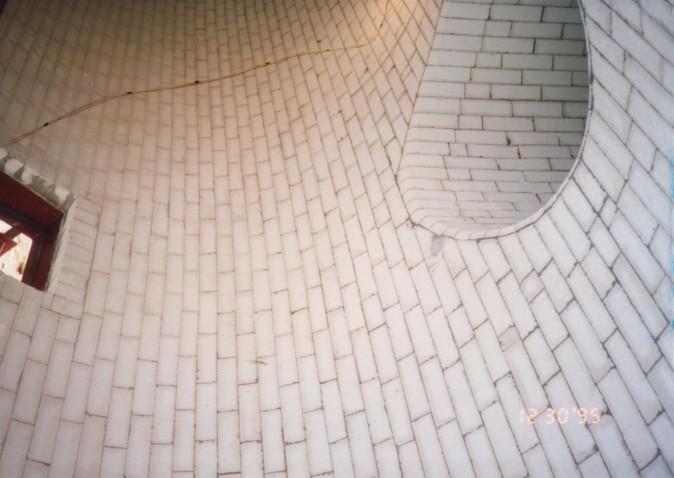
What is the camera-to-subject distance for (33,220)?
8.49 feet

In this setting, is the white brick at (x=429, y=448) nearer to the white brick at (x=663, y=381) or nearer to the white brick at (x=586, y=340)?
the white brick at (x=586, y=340)

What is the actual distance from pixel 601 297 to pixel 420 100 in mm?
1576

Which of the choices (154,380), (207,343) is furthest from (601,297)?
(154,380)

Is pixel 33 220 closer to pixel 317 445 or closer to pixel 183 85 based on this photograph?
pixel 183 85

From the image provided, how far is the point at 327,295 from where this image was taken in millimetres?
2533

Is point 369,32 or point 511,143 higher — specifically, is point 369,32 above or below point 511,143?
above

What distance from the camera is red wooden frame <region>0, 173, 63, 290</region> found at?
245 cm

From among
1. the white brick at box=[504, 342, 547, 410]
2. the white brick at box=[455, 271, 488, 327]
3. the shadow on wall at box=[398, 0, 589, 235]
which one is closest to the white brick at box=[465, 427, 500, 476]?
the white brick at box=[504, 342, 547, 410]

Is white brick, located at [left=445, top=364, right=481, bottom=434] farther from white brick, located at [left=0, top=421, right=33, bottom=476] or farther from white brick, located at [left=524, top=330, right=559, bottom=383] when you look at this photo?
white brick, located at [left=0, top=421, right=33, bottom=476]

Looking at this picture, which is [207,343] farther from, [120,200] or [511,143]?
[511,143]

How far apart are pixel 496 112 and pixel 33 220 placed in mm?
2823

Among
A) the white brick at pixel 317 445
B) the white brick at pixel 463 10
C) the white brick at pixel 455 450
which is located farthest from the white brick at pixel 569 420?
the white brick at pixel 463 10

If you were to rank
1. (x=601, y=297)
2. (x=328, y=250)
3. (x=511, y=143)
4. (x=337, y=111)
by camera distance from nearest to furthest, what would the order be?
(x=601, y=297), (x=328, y=250), (x=511, y=143), (x=337, y=111)

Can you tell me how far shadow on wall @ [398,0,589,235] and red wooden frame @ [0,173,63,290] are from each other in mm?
1979
